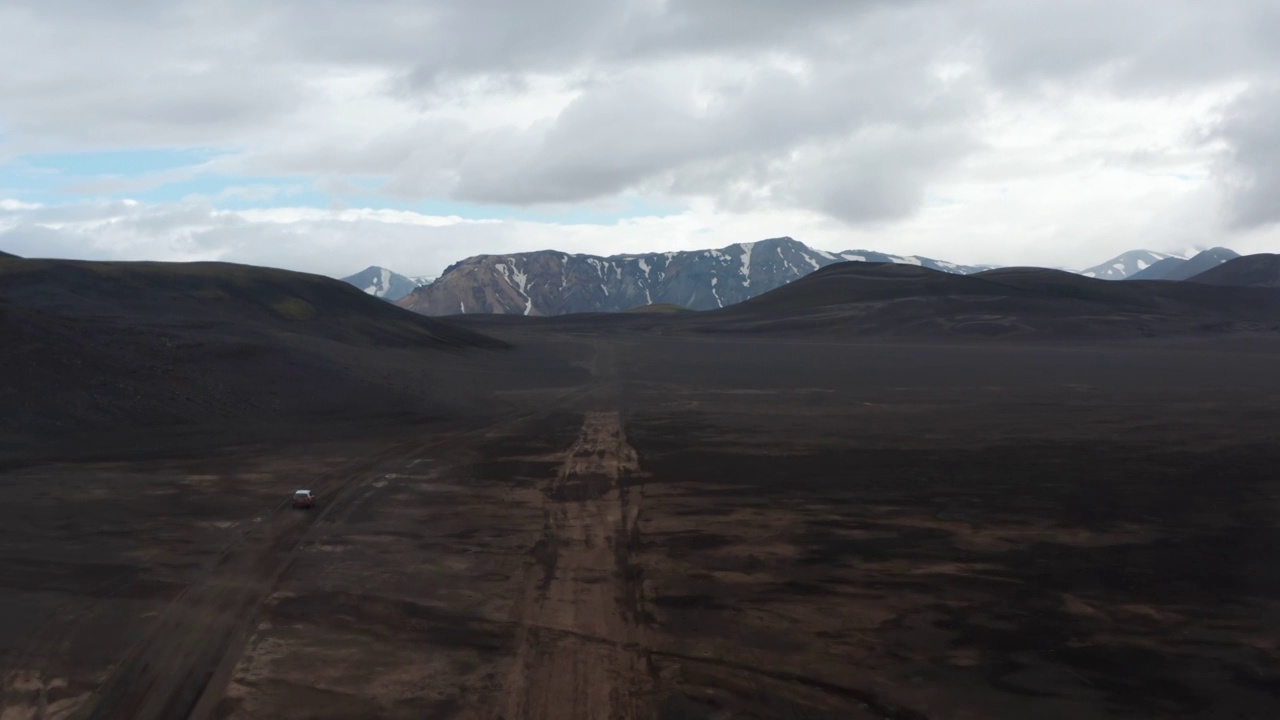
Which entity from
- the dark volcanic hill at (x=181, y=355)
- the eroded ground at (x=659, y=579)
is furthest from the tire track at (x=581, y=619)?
the dark volcanic hill at (x=181, y=355)

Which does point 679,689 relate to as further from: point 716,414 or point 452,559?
point 716,414

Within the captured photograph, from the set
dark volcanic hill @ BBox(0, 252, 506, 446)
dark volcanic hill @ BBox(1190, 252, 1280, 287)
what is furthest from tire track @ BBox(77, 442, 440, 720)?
dark volcanic hill @ BBox(1190, 252, 1280, 287)

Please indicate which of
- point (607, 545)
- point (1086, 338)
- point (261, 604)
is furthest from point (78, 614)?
point (1086, 338)

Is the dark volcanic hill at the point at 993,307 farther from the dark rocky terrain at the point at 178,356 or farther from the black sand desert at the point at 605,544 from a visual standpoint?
the dark rocky terrain at the point at 178,356

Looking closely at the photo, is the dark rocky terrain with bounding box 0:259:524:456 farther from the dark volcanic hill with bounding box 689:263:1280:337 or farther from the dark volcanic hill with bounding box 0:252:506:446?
the dark volcanic hill with bounding box 689:263:1280:337

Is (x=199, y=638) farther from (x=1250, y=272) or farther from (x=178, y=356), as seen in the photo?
(x=1250, y=272)

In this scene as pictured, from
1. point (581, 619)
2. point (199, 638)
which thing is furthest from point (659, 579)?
point (199, 638)
